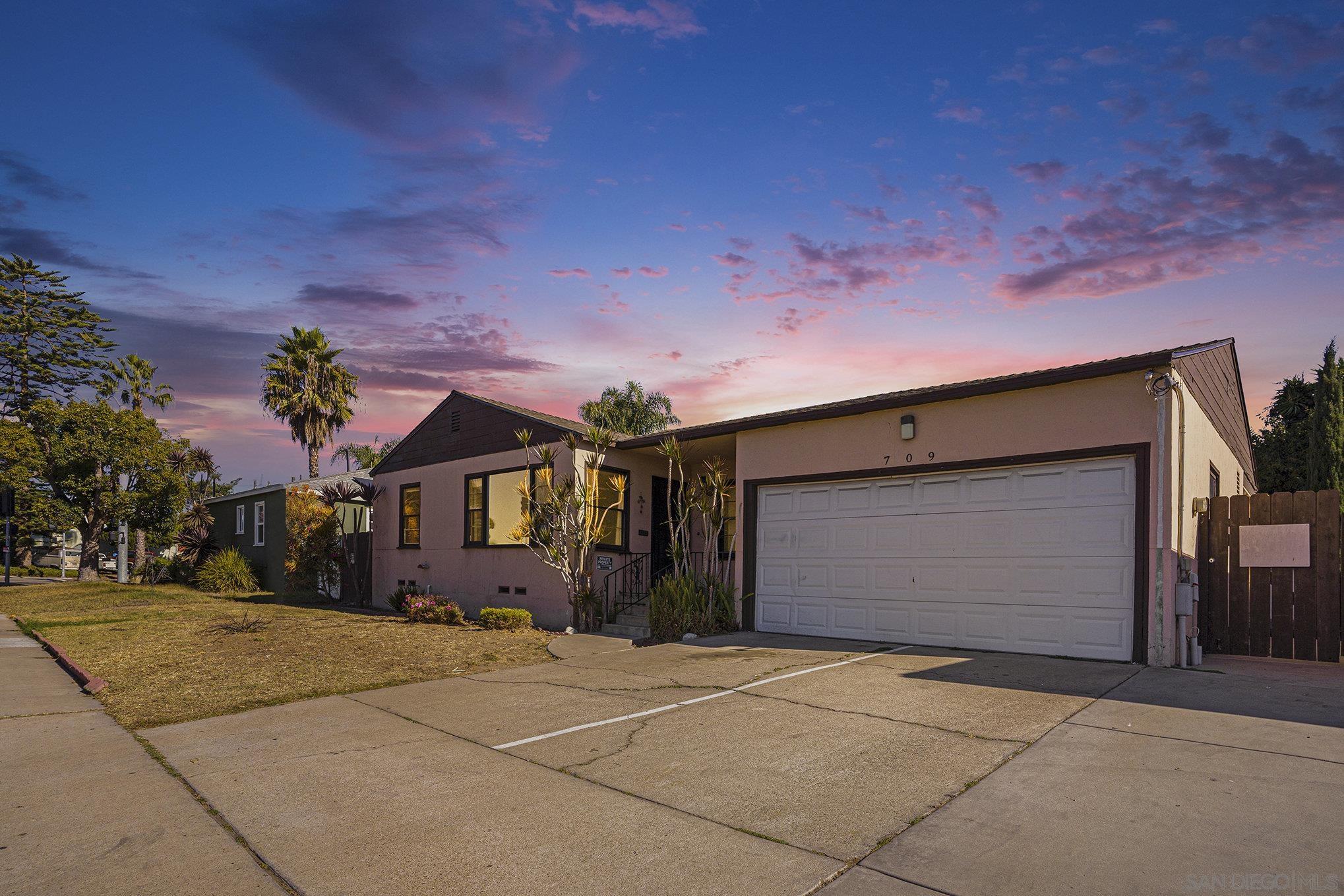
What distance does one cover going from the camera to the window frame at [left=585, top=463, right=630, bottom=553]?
14.2 meters

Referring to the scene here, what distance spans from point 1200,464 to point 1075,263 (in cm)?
417

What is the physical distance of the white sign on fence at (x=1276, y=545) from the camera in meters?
8.73

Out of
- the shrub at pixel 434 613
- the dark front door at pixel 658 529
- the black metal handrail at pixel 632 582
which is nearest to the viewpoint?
the black metal handrail at pixel 632 582

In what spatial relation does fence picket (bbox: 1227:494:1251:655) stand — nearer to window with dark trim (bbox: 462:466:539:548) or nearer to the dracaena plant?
the dracaena plant

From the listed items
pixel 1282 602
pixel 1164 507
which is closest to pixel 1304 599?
pixel 1282 602

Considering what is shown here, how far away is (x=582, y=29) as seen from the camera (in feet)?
33.1

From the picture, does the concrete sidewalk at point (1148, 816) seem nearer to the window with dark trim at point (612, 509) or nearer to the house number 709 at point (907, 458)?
the house number 709 at point (907, 458)

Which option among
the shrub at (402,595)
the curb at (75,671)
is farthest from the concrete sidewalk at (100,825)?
the shrub at (402,595)

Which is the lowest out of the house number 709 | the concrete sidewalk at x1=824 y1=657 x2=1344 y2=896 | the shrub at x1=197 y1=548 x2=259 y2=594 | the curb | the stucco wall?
the shrub at x1=197 y1=548 x2=259 y2=594

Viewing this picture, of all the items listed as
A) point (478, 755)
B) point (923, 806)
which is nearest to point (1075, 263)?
point (923, 806)

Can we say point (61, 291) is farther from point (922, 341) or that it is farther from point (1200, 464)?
point (1200, 464)

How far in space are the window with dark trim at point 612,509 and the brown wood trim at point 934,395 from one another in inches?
58.9

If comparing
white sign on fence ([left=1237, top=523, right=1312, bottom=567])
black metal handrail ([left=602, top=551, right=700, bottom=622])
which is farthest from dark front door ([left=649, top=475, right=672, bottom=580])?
Result: white sign on fence ([left=1237, top=523, right=1312, bottom=567])

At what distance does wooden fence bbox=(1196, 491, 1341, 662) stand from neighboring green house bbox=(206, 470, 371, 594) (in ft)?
66.3
